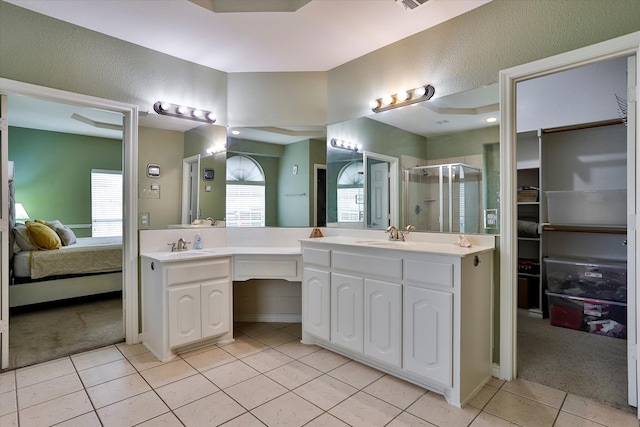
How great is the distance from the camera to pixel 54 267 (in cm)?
373

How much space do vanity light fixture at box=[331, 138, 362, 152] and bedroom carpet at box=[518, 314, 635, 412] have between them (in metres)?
2.14

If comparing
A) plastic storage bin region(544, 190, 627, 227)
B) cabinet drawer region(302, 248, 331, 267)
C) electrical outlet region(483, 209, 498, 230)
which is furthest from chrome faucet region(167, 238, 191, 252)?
plastic storage bin region(544, 190, 627, 227)

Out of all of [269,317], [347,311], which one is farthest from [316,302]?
[269,317]

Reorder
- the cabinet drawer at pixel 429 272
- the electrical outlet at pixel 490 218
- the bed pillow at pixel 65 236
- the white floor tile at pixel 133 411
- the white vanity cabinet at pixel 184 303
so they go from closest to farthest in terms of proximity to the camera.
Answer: the white floor tile at pixel 133 411, the cabinet drawer at pixel 429 272, the electrical outlet at pixel 490 218, the white vanity cabinet at pixel 184 303, the bed pillow at pixel 65 236

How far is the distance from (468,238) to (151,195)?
2602mm

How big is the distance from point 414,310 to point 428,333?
15 centimetres

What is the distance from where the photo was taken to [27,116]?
4586 mm

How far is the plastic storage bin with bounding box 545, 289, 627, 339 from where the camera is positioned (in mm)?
2949

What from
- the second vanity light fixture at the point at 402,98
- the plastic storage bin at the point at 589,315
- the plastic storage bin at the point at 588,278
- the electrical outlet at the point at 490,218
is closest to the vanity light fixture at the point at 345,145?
the second vanity light fixture at the point at 402,98

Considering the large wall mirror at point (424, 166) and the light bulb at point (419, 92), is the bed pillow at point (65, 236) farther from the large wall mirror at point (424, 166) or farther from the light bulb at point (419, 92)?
the light bulb at point (419, 92)

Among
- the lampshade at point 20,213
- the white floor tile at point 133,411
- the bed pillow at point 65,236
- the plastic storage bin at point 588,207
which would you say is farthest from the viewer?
the lampshade at point 20,213

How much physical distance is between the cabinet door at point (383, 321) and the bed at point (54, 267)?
3421 millimetres

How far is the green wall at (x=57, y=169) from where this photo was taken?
17.1 feet

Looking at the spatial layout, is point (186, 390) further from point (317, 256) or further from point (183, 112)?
point (183, 112)
